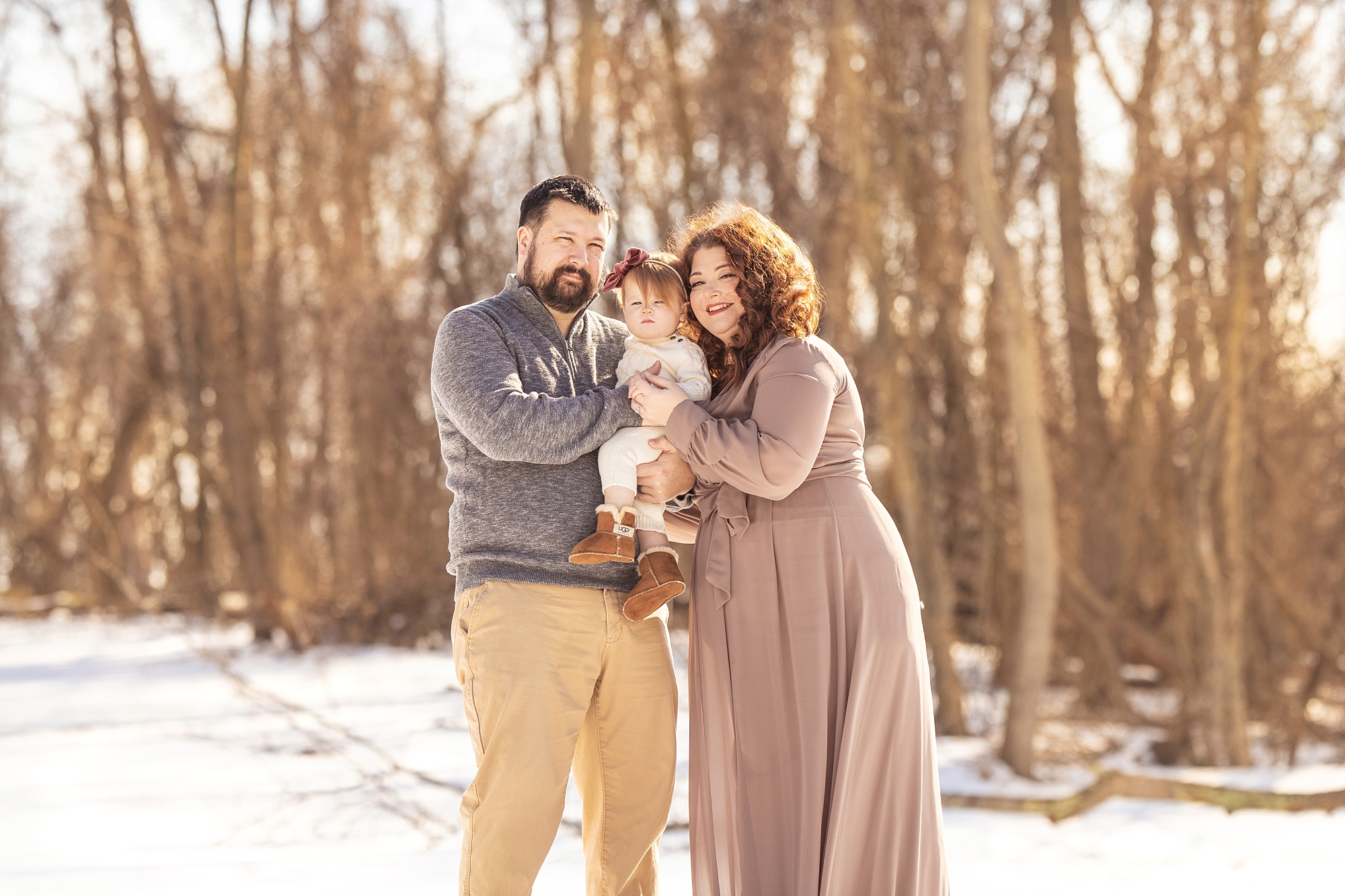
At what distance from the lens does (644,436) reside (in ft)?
9.39

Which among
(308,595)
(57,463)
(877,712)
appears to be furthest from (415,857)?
(57,463)

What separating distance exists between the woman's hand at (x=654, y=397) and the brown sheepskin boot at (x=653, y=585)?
1.13 feet

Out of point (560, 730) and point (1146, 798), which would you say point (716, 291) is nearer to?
point (560, 730)

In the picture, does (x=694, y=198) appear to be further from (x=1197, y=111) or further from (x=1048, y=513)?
(x=1197, y=111)

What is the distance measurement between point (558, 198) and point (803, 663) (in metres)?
1.35

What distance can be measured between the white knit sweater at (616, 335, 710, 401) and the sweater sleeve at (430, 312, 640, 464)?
A: 0.14m

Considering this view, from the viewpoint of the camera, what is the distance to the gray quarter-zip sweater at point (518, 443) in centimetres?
272

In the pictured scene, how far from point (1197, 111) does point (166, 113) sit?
1025 centimetres

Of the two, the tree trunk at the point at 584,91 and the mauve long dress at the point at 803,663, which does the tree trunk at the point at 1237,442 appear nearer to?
the tree trunk at the point at 584,91

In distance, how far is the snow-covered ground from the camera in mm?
4543

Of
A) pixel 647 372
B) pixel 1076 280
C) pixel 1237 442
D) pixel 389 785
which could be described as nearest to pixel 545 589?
pixel 647 372

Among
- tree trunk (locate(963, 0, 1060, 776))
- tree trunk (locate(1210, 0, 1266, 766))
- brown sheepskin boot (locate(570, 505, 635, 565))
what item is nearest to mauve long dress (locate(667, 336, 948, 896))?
brown sheepskin boot (locate(570, 505, 635, 565))

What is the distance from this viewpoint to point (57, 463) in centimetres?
2131

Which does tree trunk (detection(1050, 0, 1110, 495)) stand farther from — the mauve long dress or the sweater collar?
the sweater collar
